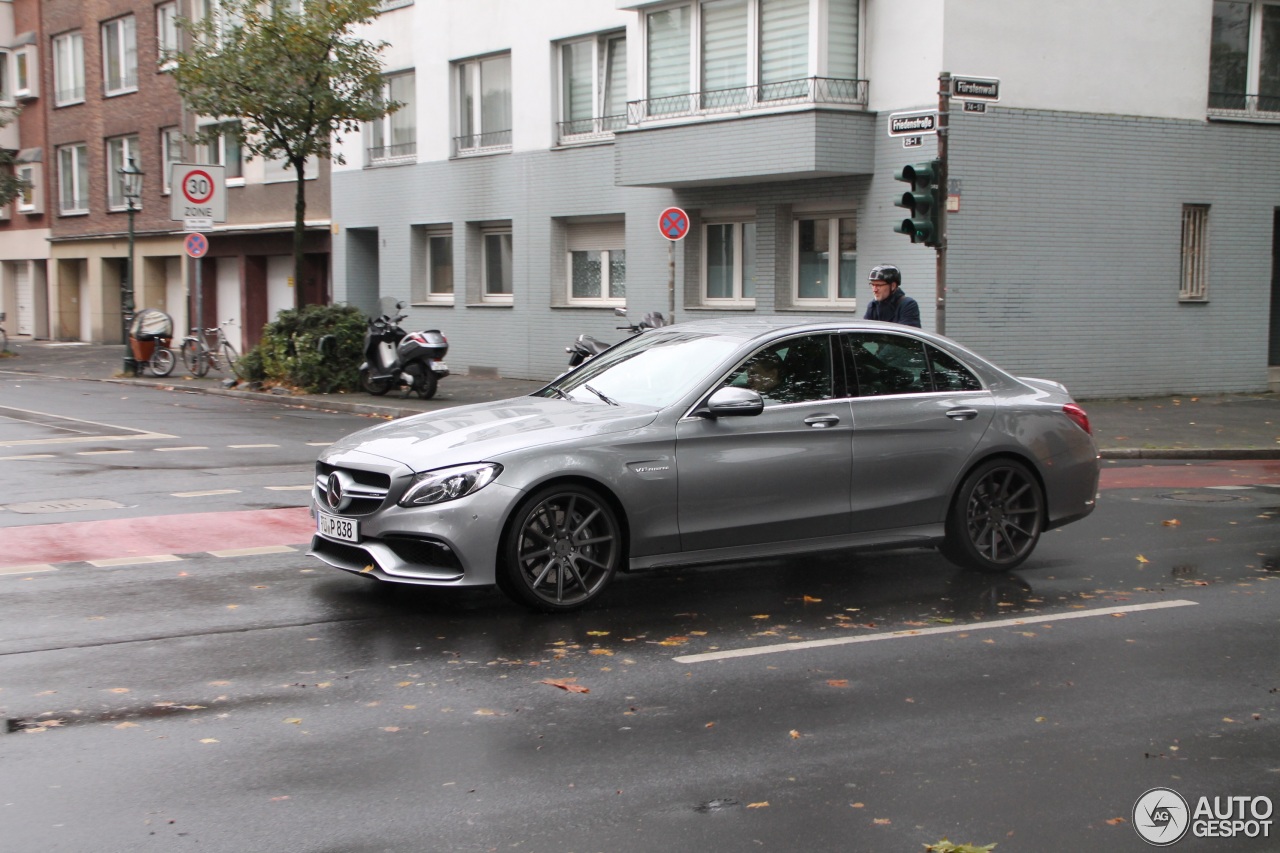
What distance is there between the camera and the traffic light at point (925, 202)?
51.3ft

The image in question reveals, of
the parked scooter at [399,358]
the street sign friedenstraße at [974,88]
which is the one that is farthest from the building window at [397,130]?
the street sign friedenstraße at [974,88]

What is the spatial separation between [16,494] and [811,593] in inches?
277

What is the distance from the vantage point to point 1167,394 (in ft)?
74.3

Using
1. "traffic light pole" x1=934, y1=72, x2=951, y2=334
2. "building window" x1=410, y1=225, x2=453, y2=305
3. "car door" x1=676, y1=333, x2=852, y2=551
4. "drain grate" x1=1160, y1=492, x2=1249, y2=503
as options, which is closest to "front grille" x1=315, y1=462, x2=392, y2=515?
"car door" x1=676, y1=333, x2=852, y2=551

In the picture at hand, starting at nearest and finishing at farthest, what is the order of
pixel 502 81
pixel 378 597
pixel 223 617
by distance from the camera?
pixel 223 617
pixel 378 597
pixel 502 81

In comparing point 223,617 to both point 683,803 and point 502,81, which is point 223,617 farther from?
point 502,81

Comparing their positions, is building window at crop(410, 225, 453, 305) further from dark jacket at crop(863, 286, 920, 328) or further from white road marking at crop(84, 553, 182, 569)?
white road marking at crop(84, 553, 182, 569)

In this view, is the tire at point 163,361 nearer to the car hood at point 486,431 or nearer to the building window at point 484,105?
the building window at point 484,105

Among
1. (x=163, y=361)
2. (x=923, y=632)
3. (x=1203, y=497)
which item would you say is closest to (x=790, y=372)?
(x=923, y=632)

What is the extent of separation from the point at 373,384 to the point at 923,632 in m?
16.1

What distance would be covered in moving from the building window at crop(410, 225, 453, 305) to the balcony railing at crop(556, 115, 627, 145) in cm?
422

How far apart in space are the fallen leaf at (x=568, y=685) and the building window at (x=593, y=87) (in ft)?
64.7

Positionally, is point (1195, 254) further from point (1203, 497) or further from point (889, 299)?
point (889, 299)

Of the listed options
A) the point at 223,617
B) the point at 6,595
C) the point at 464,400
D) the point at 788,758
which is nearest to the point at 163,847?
the point at 788,758
